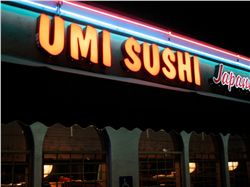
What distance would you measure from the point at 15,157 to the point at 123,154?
2.62 meters

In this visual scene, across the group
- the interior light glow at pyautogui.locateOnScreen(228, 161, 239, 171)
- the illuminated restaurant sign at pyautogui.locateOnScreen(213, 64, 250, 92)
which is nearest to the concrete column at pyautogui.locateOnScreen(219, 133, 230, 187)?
the interior light glow at pyautogui.locateOnScreen(228, 161, 239, 171)

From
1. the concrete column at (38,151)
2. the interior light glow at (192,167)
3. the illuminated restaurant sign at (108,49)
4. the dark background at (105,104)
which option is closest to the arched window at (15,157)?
the concrete column at (38,151)

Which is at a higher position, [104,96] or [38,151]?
[104,96]

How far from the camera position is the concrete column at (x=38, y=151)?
719 cm

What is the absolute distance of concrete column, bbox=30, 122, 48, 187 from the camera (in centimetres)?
719

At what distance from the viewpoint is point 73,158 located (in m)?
7.96

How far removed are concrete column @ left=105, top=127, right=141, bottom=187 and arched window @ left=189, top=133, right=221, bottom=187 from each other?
74.7 inches

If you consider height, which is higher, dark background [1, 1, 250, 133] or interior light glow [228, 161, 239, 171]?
dark background [1, 1, 250, 133]

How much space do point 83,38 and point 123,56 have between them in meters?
0.76

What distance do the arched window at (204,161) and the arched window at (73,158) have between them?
2.91 m

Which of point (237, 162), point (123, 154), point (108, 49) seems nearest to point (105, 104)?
point (108, 49)

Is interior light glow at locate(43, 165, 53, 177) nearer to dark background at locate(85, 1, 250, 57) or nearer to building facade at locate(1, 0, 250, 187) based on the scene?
building facade at locate(1, 0, 250, 187)

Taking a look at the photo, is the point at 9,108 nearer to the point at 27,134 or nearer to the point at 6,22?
the point at 6,22

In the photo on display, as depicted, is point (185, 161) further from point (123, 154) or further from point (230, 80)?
point (230, 80)
